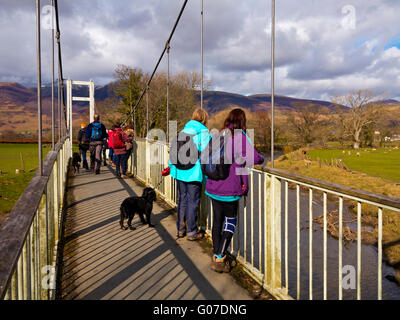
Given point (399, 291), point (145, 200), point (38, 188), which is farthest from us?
point (399, 291)

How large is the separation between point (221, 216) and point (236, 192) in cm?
32

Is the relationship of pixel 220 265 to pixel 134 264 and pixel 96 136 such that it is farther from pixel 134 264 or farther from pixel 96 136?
pixel 96 136

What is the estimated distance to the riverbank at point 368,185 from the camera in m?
10.8

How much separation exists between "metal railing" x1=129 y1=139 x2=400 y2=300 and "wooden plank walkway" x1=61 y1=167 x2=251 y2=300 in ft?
1.21

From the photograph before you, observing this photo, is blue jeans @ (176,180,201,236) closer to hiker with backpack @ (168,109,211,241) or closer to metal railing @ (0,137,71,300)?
hiker with backpack @ (168,109,211,241)

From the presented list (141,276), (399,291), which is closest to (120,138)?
(141,276)

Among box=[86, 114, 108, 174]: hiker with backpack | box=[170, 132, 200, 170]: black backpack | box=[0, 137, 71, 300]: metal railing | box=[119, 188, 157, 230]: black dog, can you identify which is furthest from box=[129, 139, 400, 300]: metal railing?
box=[0, 137, 71, 300]: metal railing

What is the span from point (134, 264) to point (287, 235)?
1597mm

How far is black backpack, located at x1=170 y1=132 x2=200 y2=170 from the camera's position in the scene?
3664 millimetres

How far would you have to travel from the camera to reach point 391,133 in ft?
187

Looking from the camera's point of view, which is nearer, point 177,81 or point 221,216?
point 221,216

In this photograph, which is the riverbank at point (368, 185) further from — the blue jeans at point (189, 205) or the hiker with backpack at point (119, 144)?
the blue jeans at point (189, 205)
